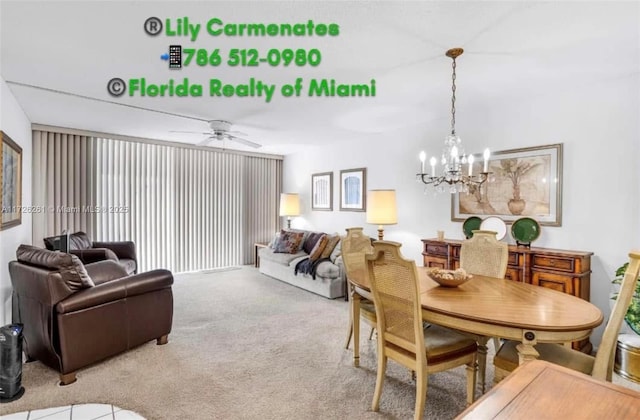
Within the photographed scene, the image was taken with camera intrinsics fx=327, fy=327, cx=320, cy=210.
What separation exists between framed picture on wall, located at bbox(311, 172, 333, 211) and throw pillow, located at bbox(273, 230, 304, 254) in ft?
2.39

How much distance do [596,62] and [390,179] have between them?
8.81 feet

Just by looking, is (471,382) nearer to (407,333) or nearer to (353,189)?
(407,333)

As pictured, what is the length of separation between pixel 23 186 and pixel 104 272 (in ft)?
6.74

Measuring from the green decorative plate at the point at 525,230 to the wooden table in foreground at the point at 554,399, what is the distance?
2.60m

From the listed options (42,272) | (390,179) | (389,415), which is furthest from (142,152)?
(389,415)

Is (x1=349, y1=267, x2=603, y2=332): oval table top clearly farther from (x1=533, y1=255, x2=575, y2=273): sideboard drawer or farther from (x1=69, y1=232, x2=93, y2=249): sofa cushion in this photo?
(x1=69, y1=232, x2=93, y2=249): sofa cushion

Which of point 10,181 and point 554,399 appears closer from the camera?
point 554,399

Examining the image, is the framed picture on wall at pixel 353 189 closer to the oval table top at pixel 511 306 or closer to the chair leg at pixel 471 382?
the oval table top at pixel 511 306

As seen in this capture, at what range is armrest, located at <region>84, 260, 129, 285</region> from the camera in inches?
111

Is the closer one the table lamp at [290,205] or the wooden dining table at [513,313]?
the wooden dining table at [513,313]

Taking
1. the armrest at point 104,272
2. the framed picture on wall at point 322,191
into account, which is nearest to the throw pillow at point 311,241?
the framed picture on wall at point 322,191

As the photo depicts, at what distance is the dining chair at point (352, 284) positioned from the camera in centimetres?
267

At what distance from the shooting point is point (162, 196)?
572 centimetres

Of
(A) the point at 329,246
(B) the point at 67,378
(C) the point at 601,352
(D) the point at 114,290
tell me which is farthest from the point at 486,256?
(B) the point at 67,378
